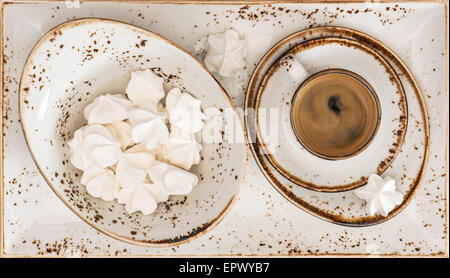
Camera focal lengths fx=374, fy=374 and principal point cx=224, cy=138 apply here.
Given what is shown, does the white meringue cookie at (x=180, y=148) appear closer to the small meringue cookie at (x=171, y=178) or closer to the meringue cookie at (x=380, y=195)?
the small meringue cookie at (x=171, y=178)

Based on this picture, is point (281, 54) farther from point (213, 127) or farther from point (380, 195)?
point (380, 195)

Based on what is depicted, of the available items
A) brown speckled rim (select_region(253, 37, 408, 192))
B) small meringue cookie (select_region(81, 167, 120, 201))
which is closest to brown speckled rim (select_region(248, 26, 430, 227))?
brown speckled rim (select_region(253, 37, 408, 192))

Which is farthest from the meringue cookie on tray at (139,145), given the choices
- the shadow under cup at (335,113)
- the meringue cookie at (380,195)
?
the meringue cookie at (380,195)

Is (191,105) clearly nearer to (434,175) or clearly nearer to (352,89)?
(352,89)

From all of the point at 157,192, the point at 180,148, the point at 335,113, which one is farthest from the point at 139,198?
the point at 335,113

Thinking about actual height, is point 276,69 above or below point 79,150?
above
